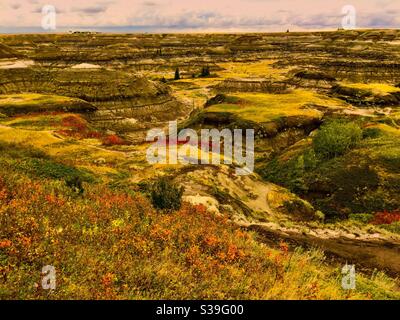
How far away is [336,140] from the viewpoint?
44969 millimetres

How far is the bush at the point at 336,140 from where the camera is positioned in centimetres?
4506

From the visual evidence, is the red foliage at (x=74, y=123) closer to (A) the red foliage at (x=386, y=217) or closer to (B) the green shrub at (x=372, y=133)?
(B) the green shrub at (x=372, y=133)

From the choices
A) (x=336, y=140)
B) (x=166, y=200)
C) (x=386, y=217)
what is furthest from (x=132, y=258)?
(x=336, y=140)

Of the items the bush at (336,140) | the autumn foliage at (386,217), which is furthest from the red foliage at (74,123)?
the autumn foliage at (386,217)

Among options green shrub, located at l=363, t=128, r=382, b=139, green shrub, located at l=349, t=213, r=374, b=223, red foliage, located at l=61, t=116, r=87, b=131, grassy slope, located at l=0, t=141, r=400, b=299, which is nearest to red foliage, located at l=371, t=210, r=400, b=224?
Answer: green shrub, located at l=349, t=213, r=374, b=223

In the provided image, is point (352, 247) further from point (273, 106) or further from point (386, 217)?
point (273, 106)

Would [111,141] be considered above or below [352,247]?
above

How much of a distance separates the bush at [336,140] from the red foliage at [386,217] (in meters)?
11.9

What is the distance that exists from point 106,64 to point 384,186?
465 feet

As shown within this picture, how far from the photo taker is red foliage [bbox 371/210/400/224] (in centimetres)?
3188

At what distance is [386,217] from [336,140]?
13848 mm
